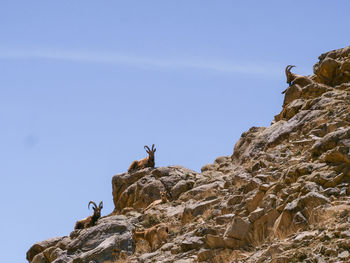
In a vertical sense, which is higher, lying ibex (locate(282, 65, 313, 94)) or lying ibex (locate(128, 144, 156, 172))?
lying ibex (locate(282, 65, 313, 94))

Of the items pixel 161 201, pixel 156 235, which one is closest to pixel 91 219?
pixel 161 201

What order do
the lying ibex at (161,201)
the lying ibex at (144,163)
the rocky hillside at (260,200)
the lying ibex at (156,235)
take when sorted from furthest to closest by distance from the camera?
1. the lying ibex at (144,163)
2. the lying ibex at (161,201)
3. the lying ibex at (156,235)
4. the rocky hillside at (260,200)

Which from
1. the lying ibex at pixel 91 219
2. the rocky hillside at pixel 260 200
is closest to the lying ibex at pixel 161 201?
the rocky hillside at pixel 260 200

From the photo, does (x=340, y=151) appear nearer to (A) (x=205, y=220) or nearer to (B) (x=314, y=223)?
(B) (x=314, y=223)

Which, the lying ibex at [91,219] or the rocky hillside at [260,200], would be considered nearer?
the rocky hillside at [260,200]

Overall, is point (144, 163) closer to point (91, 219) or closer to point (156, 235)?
point (91, 219)

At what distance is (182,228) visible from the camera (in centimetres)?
1925

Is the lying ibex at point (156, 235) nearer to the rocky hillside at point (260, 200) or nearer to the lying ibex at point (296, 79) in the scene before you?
the rocky hillside at point (260, 200)

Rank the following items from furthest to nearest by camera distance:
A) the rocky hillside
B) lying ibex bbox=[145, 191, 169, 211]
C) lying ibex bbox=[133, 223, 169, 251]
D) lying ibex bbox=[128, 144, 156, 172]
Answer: lying ibex bbox=[128, 144, 156, 172] < lying ibex bbox=[145, 191, 169, 211] < lying ibex bbox=[133, 223, 169, 251] < the rocky hillside

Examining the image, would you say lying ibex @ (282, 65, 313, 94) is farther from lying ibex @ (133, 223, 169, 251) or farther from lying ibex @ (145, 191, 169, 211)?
lying ibex @ (133, 223, 169, 251)

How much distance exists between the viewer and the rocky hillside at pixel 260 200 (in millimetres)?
12820

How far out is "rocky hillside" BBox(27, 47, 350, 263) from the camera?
12820 mm

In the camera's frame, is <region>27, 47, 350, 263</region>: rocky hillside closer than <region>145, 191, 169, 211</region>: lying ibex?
Yes

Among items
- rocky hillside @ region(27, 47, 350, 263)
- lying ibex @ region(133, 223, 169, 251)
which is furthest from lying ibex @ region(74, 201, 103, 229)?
lying ibex @ region(133, 223, 169, 251)
